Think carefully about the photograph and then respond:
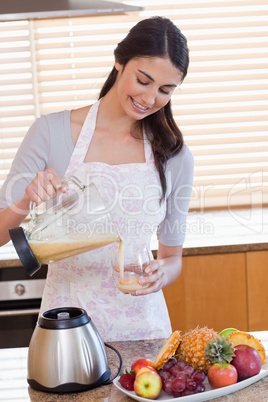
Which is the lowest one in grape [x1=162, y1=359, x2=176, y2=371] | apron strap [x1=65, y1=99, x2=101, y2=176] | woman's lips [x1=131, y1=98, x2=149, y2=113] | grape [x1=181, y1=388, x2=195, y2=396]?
grape [x1=181, y1=388, x2=195, y2=396]

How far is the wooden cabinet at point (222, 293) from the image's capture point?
2.58 m

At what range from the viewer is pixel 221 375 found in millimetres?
1191

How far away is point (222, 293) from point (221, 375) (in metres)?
1.43

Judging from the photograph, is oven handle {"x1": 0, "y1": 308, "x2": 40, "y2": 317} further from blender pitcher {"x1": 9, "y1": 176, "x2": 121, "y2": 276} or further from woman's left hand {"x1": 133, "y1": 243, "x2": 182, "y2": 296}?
blender pitcher {"x1": 9, "y1": 176, "x2": 121, "y2": 276}

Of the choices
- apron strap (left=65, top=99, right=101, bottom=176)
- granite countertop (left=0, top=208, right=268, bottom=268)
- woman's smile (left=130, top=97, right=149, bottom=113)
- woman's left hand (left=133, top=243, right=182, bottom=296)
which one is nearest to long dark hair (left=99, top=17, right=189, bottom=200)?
woman's smile (left=130, top=97, right=149, bottom=113)

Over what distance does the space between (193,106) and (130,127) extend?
147cm

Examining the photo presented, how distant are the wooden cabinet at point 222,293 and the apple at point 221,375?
1.36 m

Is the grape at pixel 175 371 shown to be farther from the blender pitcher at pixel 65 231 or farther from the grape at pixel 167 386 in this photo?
the blender pitcher at pixel 65 231

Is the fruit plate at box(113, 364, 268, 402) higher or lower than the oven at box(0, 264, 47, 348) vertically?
higher

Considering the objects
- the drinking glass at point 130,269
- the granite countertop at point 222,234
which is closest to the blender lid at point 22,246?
the drinking glass at point 130,269

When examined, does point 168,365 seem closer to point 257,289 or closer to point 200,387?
point 200,387

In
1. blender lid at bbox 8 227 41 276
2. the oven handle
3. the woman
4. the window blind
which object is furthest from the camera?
the window blind

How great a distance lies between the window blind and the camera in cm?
317

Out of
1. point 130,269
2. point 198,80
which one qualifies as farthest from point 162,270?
point 198,80
